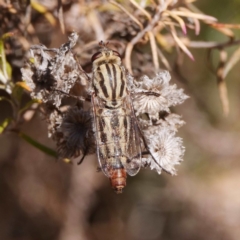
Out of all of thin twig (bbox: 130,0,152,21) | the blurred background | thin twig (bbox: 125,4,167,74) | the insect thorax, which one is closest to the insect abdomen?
the insect thorax

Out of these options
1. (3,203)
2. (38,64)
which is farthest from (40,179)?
(38,64)

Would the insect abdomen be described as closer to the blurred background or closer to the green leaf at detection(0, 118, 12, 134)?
the green leaf at detection(0, 118, 12, 134)

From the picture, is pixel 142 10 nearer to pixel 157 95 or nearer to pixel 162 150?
pixel 157 95

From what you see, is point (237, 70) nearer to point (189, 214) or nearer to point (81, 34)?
point (189, 214)

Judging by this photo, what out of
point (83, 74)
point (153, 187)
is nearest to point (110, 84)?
point (83, 74)

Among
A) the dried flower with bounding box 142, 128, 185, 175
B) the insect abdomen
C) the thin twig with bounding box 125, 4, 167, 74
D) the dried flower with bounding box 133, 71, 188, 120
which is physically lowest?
the insect abdomen
